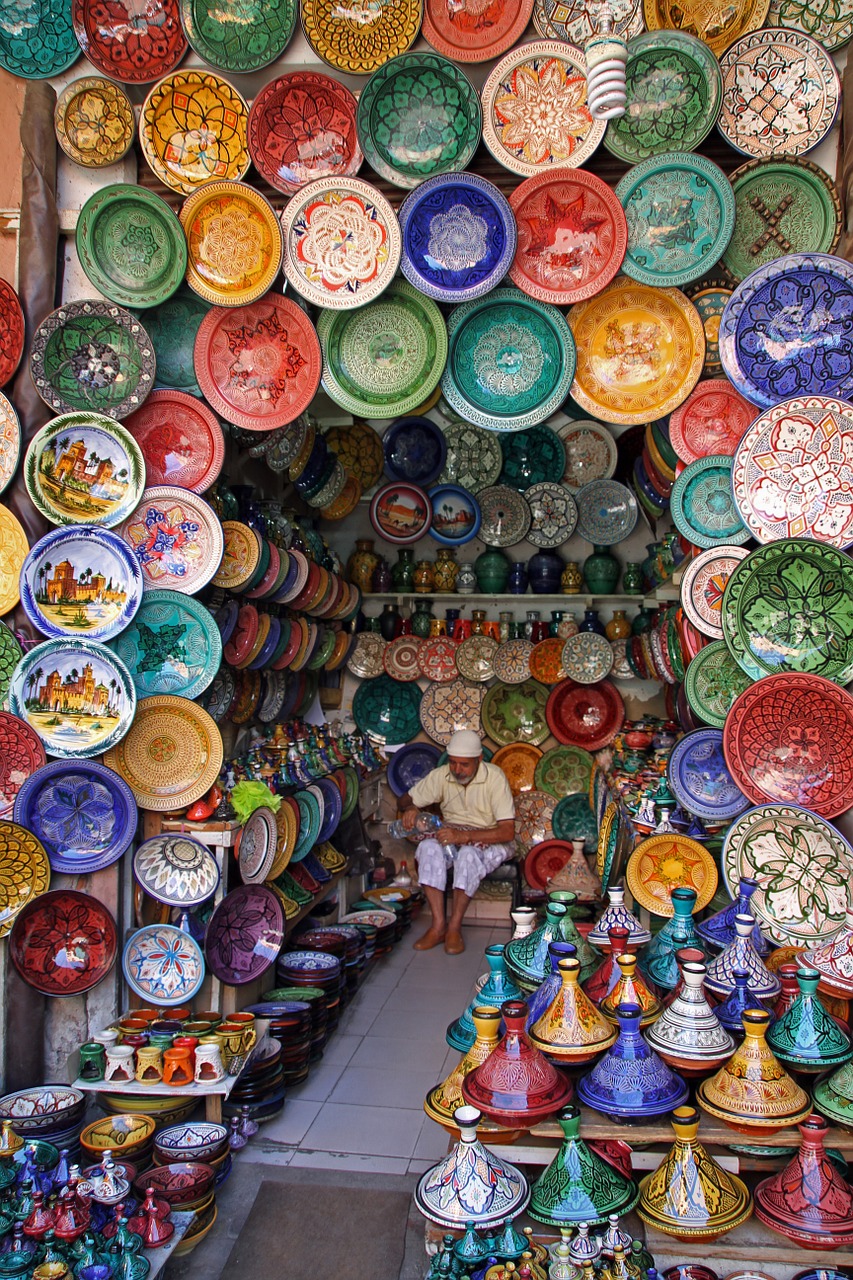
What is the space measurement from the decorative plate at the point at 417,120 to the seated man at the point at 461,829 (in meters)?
2.61

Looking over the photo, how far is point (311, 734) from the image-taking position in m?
4.41

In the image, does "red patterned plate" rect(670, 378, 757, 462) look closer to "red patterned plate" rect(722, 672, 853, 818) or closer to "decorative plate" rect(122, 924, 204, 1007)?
"red patterned plate" rect(722, 672, 853, 818)

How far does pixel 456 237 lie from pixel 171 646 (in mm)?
1576

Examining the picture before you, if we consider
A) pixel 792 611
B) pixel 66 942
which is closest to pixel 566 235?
pixel 792 611

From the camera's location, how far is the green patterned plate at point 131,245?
275 cm

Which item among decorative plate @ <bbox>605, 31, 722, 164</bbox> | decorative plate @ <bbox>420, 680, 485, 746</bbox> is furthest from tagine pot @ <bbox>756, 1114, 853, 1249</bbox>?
decorative plate @ <bbox>420, 680, 485, 746</bbox>

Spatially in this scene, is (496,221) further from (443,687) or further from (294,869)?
(443,687)

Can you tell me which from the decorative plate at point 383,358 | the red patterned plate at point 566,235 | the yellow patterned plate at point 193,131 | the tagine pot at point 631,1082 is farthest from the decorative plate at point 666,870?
the yellow patterned plate at point 193,131

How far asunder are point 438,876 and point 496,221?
286 cm

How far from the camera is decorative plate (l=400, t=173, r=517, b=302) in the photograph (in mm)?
2701

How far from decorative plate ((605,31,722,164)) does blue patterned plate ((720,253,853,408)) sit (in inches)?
18.7

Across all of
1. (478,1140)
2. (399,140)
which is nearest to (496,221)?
(399,140)

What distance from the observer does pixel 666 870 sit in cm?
310

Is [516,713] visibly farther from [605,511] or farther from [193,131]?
[193,131]
